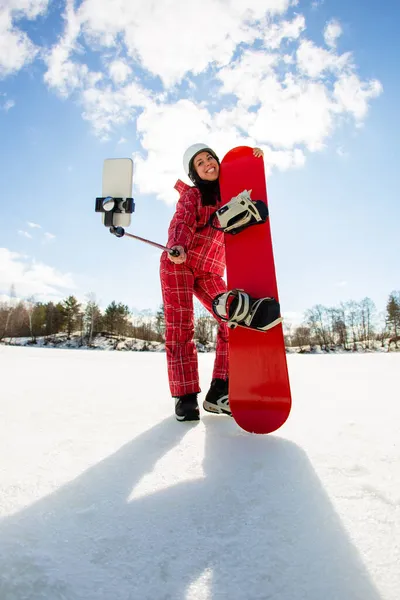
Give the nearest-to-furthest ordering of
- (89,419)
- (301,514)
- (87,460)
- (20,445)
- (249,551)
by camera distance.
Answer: (249,551) < (301,514) < (87,460) < (20,445) < (89,419)

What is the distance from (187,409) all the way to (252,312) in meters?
0.70

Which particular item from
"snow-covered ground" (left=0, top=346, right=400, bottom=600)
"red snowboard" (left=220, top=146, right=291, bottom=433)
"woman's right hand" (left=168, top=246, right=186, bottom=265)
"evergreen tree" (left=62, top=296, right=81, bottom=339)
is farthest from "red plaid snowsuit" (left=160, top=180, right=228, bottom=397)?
"evergreen tree" (left=62, top=296, right=81, bottom=339)

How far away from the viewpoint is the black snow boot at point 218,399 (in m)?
1.97

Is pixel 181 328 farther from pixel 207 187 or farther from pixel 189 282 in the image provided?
pixel 207 187

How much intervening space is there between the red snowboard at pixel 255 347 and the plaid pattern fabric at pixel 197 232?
0.21 m

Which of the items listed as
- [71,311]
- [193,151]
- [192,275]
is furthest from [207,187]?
[71,311]

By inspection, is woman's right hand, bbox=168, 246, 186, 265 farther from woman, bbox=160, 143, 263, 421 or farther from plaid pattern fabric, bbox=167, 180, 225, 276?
plaid pattern fabric, bbox=167, 180, 225, 276

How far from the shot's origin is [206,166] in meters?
2.39

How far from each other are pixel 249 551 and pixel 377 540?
0.32 metres

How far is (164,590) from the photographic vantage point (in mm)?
668

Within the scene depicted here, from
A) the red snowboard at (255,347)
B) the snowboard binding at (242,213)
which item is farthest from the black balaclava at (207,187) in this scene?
the snowboard binding at (242,213)

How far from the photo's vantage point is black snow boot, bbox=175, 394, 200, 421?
186cm

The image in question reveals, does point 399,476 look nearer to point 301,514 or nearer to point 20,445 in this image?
point 301,514

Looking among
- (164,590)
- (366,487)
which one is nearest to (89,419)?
(164,590)
